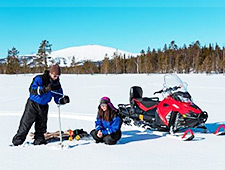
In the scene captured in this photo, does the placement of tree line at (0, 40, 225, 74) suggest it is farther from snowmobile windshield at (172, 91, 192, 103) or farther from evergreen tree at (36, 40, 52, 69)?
snowmobile windshield at (172, 91, 192, 103)

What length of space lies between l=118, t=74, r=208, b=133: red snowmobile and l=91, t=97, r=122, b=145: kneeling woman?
1.07 metres

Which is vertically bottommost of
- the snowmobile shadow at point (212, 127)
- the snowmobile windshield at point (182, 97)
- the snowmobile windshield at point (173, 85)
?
the snowmobile shadow at point (212, 127)

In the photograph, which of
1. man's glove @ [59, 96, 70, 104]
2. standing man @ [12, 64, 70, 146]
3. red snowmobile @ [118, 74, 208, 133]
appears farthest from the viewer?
red snowmobile @ [118, 74, 208, 133]

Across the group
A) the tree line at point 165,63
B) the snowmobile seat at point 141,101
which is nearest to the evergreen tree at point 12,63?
the tree line at point 165,63

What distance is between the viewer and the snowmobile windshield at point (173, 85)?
5.54m

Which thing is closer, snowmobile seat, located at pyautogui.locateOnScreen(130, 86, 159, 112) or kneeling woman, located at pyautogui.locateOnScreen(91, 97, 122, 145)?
kneeling woman, located at pyautogui.locateOnScreen(91, 97, 122, 145)

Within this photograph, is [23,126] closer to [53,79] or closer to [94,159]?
[53,79]

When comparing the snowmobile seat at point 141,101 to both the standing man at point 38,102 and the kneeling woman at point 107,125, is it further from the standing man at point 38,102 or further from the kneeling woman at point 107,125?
the standing man at point 38,102

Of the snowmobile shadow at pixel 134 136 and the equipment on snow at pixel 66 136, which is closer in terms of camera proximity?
the equipment on snow at pixel 66 136

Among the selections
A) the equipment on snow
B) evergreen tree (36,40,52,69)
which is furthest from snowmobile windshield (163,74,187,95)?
evergreen tree (36,40,52,69)

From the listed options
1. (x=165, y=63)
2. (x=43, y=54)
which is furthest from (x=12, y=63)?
(x=165, y=63)

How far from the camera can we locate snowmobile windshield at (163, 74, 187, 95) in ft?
18.2

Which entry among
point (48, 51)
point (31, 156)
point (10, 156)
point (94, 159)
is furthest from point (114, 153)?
point (48, 51)

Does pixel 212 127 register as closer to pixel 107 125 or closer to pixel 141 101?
pixel 141 101
